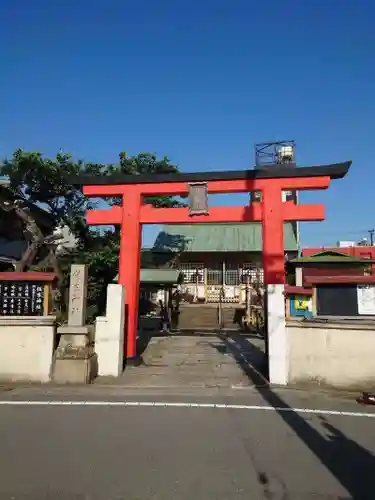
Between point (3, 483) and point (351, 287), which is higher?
point (351, 287)

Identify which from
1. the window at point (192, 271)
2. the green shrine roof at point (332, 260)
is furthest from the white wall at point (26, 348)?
the window at point (192, 271)

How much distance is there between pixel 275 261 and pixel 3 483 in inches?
353

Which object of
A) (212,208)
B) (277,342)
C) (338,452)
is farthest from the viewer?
(212,208)

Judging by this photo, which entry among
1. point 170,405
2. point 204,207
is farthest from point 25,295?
point 204,207

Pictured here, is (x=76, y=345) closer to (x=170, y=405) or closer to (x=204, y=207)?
(x=170, y=405)

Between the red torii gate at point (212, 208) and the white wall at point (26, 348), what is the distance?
9.04 ft

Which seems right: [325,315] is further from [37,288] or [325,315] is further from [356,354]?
[37,288]

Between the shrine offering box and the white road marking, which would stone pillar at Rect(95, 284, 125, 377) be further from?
the white road marking

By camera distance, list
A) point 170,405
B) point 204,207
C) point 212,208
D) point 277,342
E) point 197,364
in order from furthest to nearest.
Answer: point 212,208
point 204,207
point 197,364
point 277,342
point 170,405

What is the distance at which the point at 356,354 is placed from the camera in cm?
884

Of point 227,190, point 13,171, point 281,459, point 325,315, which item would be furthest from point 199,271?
point 281,459

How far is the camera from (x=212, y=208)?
12.7 metres

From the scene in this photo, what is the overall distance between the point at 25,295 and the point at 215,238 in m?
19.9

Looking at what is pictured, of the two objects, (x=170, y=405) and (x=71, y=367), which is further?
(x=71, y=367)
